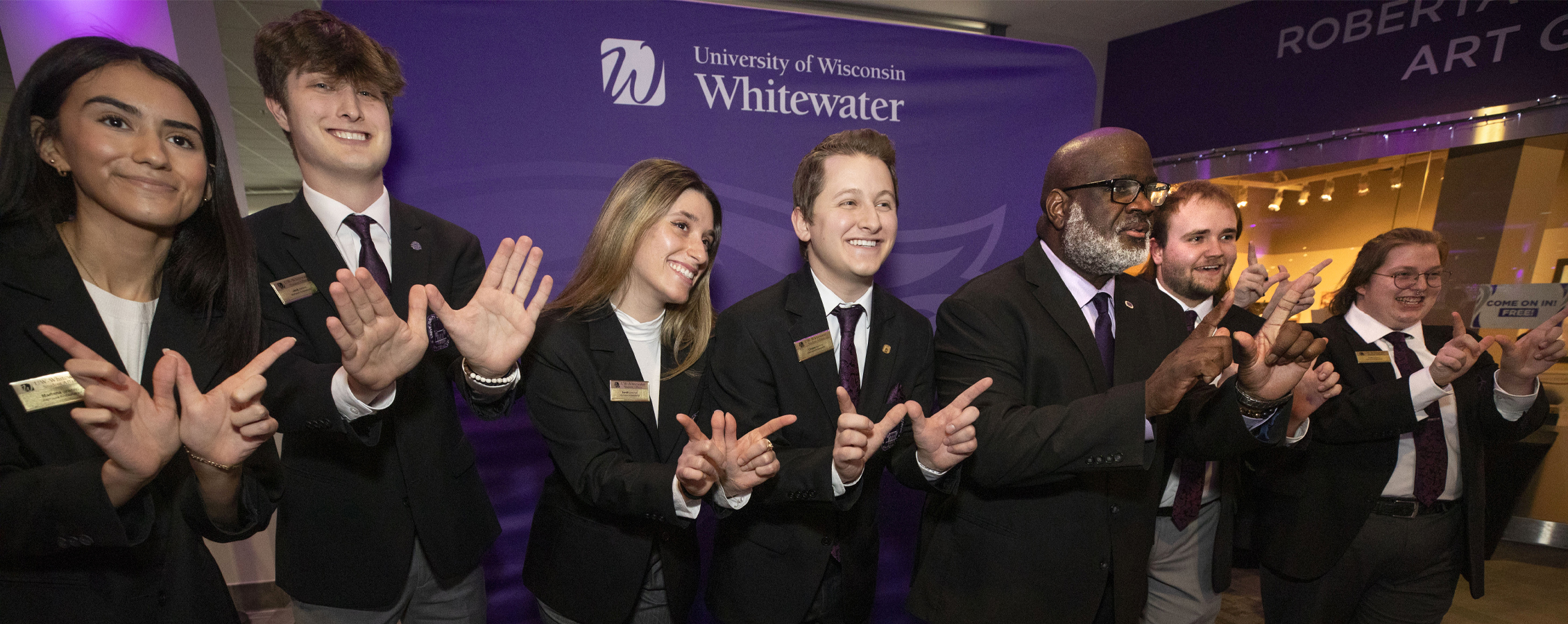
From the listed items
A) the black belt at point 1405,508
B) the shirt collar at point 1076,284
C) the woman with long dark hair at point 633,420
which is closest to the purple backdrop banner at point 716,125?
the woman with long dark hair at point 633,420

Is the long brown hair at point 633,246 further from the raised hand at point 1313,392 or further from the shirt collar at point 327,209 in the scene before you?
the raised hand at point 1313,392

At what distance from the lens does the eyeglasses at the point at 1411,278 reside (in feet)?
8.65

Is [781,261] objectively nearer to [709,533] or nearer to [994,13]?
[709,533]

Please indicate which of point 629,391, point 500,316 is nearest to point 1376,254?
point 629,391

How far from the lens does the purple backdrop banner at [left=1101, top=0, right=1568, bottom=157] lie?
4227 mm

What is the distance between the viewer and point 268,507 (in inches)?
59.8

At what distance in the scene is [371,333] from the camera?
1493 mm

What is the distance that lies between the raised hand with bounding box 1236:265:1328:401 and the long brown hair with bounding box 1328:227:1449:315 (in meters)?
1.23

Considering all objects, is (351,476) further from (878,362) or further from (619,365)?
(878,362)

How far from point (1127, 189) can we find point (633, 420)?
168 centimetres

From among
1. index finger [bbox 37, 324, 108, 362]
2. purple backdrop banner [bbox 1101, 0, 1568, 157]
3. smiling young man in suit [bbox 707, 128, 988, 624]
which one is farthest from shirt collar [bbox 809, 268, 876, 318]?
purple backdrop banner [bbox 1101, 0, 1568, 157]

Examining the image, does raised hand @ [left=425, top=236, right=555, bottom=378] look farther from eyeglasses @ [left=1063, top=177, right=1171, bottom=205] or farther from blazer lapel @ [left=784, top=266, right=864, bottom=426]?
eyeglasses @ [left=1063, top=177, right=1171, bottom=205]

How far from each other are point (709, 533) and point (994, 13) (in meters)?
5.34

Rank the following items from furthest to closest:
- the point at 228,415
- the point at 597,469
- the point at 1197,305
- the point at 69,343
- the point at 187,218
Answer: the point at 1197,305
the point at 597,469
the point at 187,218
the point at 228,415
the point at 69,343
